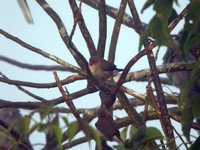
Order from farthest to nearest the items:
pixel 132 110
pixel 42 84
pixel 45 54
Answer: pixel 42 84
pixel 45 54
pixel 132 110

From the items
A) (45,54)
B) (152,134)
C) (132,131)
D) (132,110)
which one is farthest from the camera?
(45,54)

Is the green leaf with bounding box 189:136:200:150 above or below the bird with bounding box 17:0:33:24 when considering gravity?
below

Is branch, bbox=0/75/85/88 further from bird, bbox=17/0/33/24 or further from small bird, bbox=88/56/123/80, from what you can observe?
bird, bbox=17/0/33/24

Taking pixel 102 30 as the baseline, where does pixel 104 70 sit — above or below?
below

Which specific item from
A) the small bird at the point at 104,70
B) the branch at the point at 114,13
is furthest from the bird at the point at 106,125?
the branch at the point at 114,13

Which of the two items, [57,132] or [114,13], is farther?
[114,13]

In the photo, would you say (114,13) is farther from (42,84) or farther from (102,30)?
(42,84)

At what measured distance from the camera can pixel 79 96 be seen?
2850 millimetres

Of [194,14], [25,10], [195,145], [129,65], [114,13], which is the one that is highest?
[25,10]

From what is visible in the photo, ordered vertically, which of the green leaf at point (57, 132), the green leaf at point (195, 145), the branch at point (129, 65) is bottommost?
the green leaf at point (195, 145)

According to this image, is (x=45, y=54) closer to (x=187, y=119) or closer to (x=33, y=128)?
(x=187, y=119)

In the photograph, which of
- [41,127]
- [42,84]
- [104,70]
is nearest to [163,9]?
[41,127]

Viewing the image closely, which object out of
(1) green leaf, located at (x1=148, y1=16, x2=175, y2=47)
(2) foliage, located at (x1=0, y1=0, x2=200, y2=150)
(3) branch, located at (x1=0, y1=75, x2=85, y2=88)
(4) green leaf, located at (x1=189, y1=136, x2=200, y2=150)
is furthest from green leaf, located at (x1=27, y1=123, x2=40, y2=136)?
(3) branch, located at (x1=0, y1=75, x2=85, y2=88)

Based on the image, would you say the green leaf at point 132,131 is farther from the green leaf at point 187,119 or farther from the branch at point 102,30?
the branch at point 102,30
